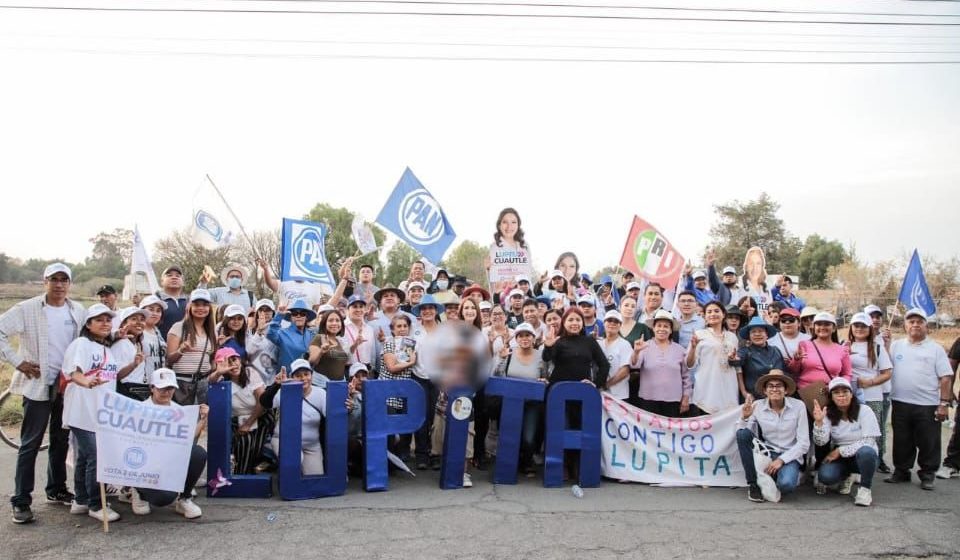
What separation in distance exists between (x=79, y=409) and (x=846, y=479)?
7319mm

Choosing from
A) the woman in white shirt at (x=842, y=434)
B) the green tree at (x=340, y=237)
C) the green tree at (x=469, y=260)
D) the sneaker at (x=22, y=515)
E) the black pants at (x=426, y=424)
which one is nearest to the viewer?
the sneaker at (x=22, y=515)

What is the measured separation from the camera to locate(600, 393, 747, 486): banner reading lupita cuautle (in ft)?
25.5

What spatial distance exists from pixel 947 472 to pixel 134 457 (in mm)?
8481

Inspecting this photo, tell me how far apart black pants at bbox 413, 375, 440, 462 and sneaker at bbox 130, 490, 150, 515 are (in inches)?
113

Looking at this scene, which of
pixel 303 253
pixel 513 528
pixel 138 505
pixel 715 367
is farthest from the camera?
pixel 303 253

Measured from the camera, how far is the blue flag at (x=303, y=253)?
1048 cm

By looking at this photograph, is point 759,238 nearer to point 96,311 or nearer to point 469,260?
point 469,260

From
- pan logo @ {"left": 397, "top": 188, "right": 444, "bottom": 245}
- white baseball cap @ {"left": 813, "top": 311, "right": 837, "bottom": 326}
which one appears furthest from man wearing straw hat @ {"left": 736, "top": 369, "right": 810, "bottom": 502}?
pan logo @ {"left": 397, "top": 188, "right": 444, "bottom": 245}

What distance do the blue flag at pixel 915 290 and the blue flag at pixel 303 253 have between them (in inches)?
311

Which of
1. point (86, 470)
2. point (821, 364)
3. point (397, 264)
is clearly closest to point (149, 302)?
point (86, 470)

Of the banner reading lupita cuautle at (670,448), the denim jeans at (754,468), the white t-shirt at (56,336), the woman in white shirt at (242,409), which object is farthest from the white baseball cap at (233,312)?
the denim jeans at (754,468)

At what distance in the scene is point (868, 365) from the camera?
26.4ft

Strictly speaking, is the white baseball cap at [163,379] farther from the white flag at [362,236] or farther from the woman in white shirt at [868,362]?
the woman in white shirt at [868,362]

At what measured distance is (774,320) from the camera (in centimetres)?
957
